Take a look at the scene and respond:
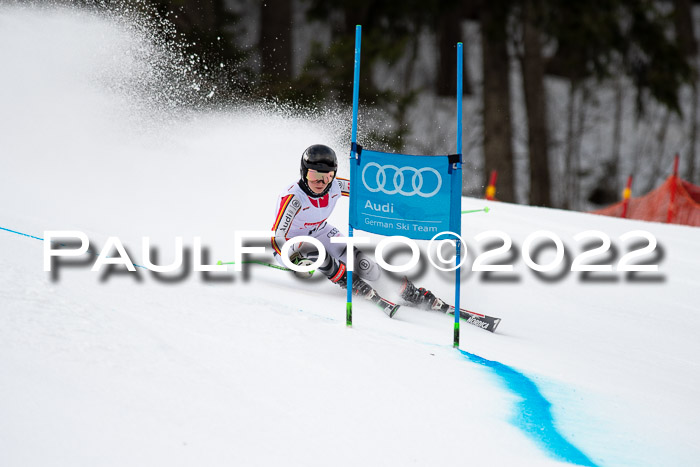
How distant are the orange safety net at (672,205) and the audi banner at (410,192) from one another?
6.96 metres

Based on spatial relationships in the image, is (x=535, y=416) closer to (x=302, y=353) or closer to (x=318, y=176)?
(x=302, y=353)

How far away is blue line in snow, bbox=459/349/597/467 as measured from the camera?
3.05 m

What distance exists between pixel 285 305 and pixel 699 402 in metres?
2.62

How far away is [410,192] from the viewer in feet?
14.8

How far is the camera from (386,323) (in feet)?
15.9

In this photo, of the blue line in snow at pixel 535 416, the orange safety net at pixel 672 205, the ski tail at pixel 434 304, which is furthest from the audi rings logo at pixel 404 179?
the orange safety net at pixel 672 205

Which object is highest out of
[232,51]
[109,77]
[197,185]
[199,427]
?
[232,51]

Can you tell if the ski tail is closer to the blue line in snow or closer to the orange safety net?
the blue line in snow

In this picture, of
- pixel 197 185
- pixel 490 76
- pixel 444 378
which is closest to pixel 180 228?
pixel 197 185

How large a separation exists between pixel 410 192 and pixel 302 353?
141 centimetres

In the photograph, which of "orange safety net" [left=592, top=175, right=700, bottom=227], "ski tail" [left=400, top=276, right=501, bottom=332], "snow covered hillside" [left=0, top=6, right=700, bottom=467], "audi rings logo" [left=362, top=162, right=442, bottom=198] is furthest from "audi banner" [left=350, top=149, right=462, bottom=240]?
"orange safety net" [left=592, top=175, right=700, bottom=227]

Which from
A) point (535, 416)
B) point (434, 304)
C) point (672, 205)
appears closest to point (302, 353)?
point (535, 416)

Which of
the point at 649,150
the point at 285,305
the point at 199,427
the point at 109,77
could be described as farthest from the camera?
the point at 649,150

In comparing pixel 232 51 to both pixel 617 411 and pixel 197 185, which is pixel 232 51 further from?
pixel 617 411
